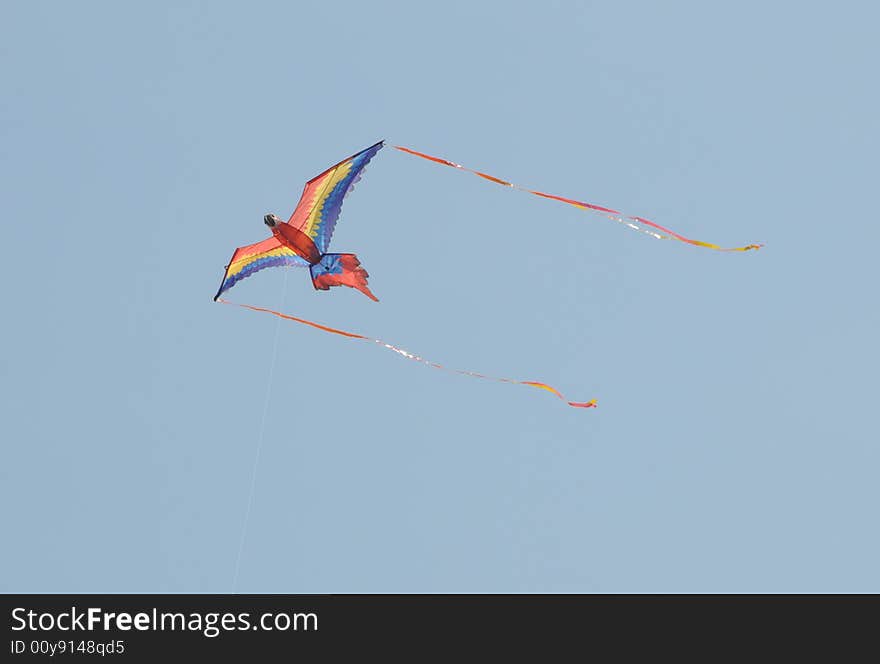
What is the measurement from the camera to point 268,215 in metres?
26.0

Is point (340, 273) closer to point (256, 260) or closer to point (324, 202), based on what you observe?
point (324, 202)

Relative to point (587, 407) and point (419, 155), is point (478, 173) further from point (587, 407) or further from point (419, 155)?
point (587, 407)

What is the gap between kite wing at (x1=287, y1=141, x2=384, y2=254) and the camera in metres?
26.3

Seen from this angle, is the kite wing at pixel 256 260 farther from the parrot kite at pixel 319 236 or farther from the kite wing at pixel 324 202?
the kite wing at pixel 324 202

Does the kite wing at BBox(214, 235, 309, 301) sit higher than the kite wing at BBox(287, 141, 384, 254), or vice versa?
the kite wing at BBox(287, 141, 384, 254)

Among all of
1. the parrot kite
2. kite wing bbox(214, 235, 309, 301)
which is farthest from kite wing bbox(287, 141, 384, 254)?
kite wing bbox(214, 235, 309, 301)

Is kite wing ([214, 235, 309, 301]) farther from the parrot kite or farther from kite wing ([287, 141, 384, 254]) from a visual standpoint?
kite wing ([287, 141, 384, 254])

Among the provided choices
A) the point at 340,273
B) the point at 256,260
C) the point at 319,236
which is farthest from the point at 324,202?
the point at 256,260

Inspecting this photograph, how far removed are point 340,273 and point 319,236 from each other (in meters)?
1.07

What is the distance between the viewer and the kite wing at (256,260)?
27.7m

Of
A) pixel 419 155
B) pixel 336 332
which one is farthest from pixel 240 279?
pixel 419 155

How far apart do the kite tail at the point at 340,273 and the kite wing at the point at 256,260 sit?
29.1 inches

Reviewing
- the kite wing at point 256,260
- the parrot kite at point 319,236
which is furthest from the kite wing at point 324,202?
the kite wing at point 256,260
